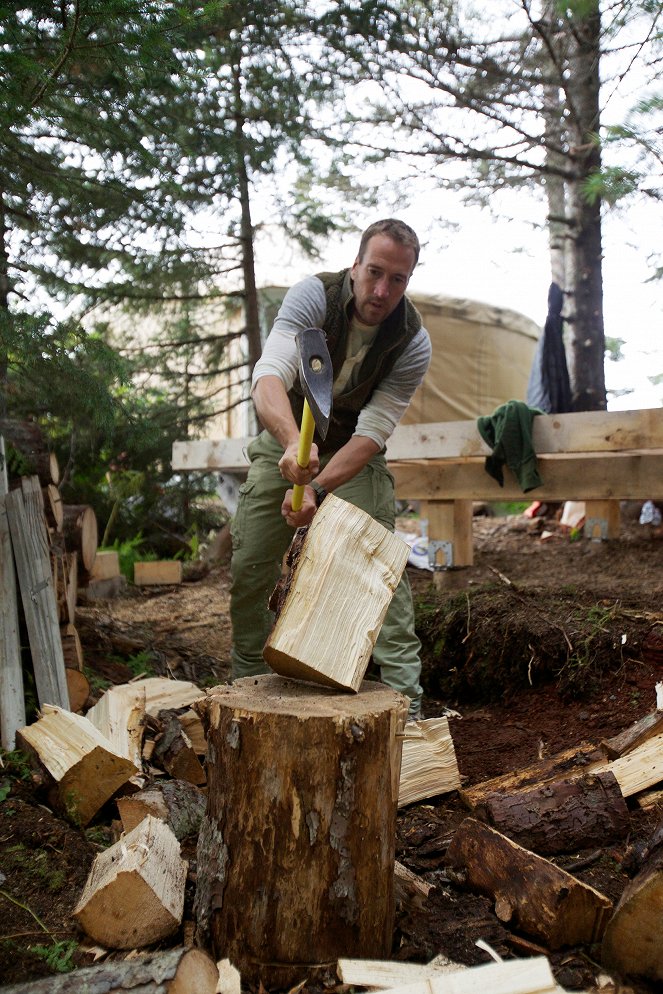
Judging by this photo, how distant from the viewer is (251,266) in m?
7.06

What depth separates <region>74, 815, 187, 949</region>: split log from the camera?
193 cm

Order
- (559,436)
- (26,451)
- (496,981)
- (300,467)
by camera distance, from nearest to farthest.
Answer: (496,981) < (300,467) < (26,451) < (559,436)

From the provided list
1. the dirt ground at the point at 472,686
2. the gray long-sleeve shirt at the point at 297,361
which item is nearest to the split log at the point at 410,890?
the dirt ground at the point at 472,686

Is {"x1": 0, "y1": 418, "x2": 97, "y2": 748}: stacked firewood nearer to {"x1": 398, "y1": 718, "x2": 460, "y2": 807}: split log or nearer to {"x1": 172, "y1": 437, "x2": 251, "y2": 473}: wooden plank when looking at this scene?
{"x1": 398, "y1": 718, "x2": 460, "y2": 807}: split log

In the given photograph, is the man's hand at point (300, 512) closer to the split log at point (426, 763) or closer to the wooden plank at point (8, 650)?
the split log at point (426, 763)

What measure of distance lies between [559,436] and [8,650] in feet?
11.0

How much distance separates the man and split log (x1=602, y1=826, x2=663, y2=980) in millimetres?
1645

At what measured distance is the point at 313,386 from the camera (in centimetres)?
230

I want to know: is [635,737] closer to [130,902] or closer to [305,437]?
[305,437]

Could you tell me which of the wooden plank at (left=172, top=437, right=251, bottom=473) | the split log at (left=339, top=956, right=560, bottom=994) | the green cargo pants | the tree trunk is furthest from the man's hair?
the wooden plank at (left=172, top=437, right=251, bottom=473)

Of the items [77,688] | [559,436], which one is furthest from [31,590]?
[559,436]

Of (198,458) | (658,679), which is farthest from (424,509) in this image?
(658,679)

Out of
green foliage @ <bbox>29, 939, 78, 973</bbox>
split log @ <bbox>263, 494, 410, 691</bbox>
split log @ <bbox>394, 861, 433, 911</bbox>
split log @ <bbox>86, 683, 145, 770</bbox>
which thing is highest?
split log @ <bbox>263, 494, 410, 691</bbox>

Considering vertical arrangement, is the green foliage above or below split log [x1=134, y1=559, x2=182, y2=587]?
below
